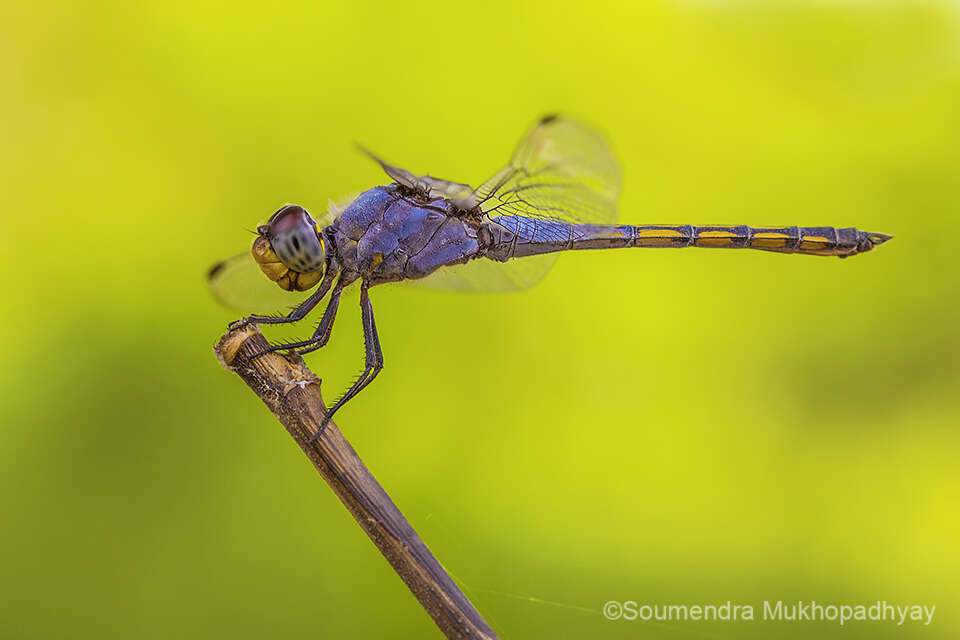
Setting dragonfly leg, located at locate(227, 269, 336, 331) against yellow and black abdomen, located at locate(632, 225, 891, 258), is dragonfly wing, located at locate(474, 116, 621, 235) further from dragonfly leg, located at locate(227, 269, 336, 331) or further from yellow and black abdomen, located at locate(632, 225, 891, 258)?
dragonfly leg, located at locate(227, 269, 336, 331)

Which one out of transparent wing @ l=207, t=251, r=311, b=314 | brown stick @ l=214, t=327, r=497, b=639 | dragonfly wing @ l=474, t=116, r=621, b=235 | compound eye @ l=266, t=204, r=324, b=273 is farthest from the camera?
dragonfly wing @ l=474, t=116, r=621, b=235

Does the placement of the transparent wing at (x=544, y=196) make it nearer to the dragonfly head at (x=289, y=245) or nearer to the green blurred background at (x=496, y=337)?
the green blurred background at (x=496, y=337)

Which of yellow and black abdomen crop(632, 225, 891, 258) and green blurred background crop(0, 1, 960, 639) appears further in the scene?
yellow and black abdomen crop(632, 225, 891, 258)

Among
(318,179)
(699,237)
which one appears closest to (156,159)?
(318,179)

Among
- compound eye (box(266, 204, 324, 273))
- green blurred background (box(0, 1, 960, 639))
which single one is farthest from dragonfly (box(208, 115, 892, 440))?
green blurred background (box(0, 1, 960, 639))

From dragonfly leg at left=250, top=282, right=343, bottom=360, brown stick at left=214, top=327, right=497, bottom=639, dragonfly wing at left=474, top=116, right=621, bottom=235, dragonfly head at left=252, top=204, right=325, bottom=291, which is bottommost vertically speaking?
brown stick at left=214, top=327, right=497, bottom=639
